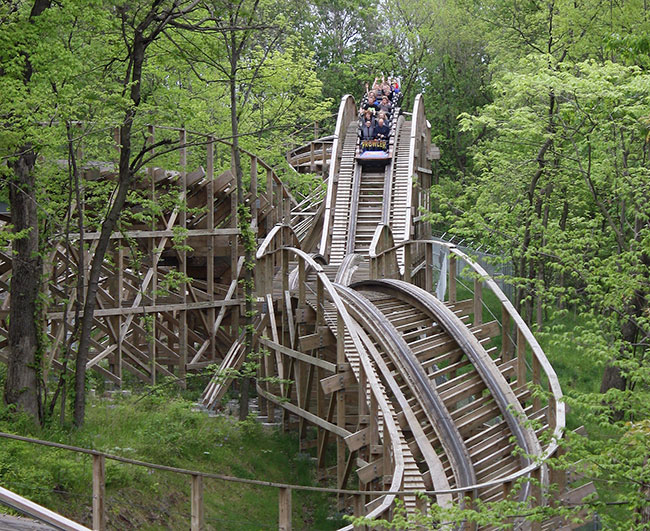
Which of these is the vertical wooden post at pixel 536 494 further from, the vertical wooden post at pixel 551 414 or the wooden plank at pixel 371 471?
the wooden plank at pixel 371 471

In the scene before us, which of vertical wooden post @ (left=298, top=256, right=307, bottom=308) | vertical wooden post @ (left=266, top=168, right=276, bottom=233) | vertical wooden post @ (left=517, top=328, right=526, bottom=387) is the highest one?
vertical wooden post @ (left=266, top=168, right=276, bottom=233)

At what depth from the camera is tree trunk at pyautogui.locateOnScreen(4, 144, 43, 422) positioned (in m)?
12.1

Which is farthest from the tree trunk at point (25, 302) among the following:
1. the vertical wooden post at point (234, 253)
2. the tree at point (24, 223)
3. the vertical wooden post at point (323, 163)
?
the vertical wooden post at point (323, 163)

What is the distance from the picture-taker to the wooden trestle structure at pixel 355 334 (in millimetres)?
11617

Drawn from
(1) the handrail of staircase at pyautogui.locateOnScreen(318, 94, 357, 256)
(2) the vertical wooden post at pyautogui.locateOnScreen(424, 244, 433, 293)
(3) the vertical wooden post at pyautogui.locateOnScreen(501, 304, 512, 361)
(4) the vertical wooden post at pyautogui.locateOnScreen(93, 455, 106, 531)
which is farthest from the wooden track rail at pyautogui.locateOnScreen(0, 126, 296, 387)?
(4) the vertical wooden post at pyautogui.locateOnScreen(93, 455, 106, 531)

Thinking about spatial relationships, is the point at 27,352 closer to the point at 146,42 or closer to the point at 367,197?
the point at 146,42

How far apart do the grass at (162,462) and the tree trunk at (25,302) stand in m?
0.61

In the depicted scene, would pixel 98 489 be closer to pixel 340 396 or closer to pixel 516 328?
pixel 340 396

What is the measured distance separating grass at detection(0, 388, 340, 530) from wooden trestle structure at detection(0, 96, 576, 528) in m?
0.75

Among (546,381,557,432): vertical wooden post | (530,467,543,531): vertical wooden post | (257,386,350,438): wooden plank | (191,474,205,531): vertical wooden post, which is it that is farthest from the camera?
(257,386,350,438): wooden plank

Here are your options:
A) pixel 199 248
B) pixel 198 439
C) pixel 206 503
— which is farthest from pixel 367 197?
pixel 206 503

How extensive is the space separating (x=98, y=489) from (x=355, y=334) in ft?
21.6

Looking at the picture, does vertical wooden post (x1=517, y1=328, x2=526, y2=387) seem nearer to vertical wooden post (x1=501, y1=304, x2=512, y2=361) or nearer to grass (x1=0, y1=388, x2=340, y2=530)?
vertical wooden post (x1=501, y1=304, x2=512, y2=361)

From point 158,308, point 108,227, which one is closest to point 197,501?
point 108,227
